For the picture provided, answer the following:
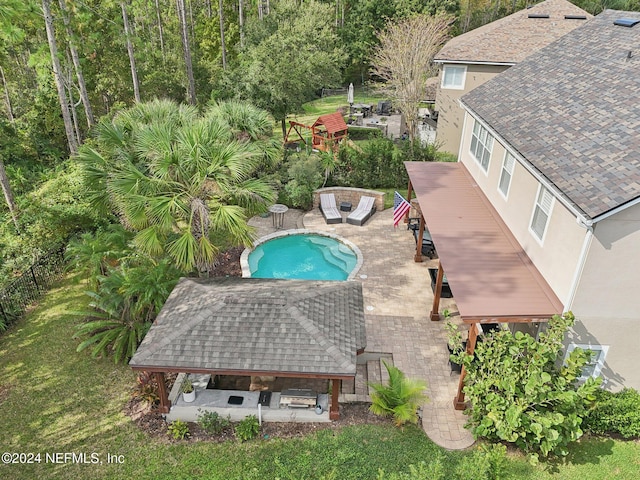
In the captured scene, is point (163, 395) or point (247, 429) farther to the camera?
point (163, 395)

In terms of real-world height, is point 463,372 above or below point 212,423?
above

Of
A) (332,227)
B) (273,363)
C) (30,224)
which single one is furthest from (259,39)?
(273,363)

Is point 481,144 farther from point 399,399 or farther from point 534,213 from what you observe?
point 399,399

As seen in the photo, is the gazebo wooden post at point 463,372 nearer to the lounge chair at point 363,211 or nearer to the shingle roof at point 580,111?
the shingle roof at point 580,111

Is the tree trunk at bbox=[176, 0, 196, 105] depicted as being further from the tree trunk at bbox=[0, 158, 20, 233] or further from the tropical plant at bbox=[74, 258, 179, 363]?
the tropical plant at bbox=[74, 258, 179, 363]

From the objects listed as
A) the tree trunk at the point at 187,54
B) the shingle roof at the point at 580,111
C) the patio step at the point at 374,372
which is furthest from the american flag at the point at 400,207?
the tree trunk at the point at 187,54

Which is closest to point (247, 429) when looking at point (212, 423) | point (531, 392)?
point (212, 423)

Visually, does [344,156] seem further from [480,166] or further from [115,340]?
[115,340]
